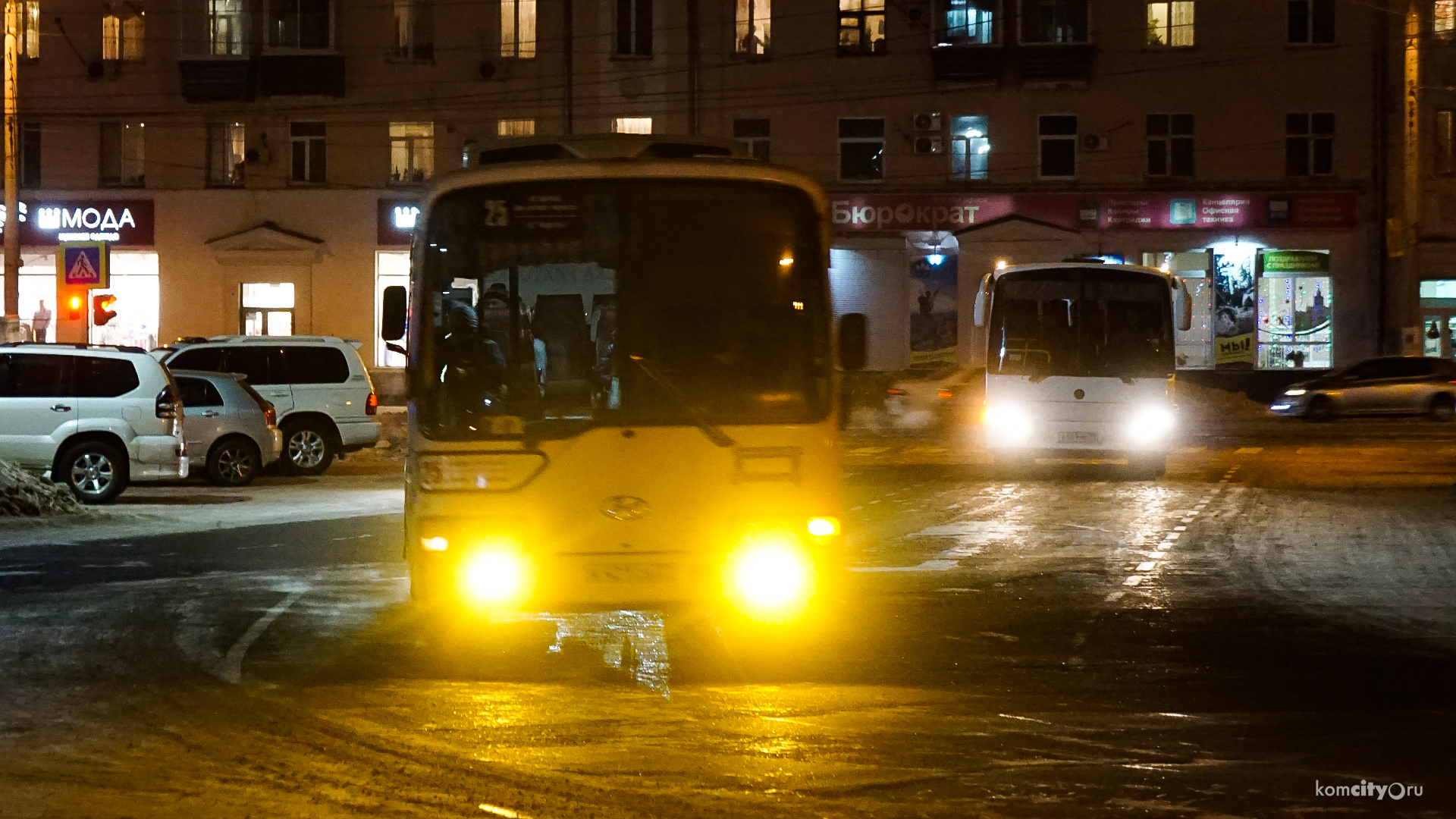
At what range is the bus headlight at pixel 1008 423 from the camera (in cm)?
2325

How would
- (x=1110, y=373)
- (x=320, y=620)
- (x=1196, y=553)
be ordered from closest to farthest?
(x=320, y=620) < (x=1196, y=553) < (x=1110, y=373)

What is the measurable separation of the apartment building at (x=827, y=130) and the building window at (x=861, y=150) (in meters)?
0.07

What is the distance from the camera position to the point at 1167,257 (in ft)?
143

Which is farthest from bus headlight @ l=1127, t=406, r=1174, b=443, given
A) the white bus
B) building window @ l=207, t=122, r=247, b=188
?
building window @ l=207, t=122, r=247, b=188

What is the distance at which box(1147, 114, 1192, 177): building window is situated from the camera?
43031 millimetres

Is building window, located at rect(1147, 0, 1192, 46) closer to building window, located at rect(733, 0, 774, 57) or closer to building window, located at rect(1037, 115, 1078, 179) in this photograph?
building window, located at rect(1037, 115, 1078, 179)

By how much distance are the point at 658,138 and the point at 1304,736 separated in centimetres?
472

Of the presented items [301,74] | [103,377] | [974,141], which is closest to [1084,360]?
[103,377]

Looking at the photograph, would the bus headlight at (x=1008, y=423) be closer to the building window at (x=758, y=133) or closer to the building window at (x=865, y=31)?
the building window at (x=758, y=133)

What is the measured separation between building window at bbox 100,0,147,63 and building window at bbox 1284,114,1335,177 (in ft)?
95.7

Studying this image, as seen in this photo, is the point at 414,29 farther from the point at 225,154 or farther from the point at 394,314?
the point at 394,314

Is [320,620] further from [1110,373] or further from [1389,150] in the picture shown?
[1389,150]

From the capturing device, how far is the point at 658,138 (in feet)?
32.0

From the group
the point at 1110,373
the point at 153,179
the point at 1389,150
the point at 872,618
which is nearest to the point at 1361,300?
the point at 1389,150
